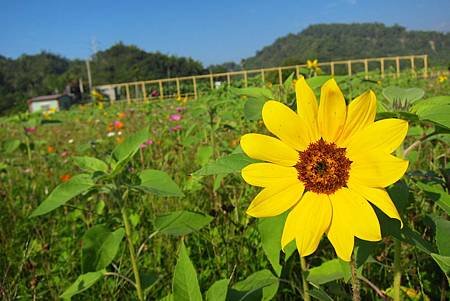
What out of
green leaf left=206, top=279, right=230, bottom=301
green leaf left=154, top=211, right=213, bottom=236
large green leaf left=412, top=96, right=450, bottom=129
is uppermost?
large green leaf left=412, top=96, right=450, bottom=129

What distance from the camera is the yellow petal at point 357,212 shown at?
0.65 metres

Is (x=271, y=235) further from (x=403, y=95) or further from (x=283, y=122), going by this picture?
(x=403, y=95)

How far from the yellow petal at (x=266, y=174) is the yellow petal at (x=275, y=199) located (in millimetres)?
12

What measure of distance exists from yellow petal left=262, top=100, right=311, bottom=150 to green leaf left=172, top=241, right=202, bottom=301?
265mm

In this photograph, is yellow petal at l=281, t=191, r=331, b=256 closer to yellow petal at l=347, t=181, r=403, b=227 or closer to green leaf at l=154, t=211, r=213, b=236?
yellow petal at l=347, t=181, r=403, b=227

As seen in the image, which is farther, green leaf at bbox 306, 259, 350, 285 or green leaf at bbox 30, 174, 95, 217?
green leaf at bbox 30, 174, 95, 217

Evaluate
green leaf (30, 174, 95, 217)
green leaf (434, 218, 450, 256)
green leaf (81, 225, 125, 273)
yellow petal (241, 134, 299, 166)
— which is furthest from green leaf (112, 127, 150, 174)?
green leaf (434, 218, 450, 256)

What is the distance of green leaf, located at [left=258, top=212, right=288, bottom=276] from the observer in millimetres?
903

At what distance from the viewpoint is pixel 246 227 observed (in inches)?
62.2

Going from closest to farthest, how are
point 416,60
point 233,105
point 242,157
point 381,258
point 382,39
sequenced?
point 242,157 → point 381,258 → point 233,105 → point 416,60 → point 382,39

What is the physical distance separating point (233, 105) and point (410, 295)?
288 cm

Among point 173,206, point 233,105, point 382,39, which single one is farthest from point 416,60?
point 382,39

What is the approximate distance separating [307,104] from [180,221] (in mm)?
611

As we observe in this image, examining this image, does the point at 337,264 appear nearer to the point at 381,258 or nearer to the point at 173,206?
the point at 381,258
